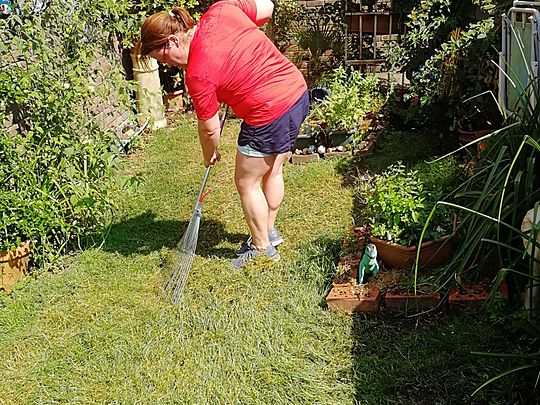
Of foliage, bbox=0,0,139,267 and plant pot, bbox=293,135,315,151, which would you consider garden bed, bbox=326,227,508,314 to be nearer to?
foliage, bbox=0,0,139,267

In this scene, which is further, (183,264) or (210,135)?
(183,264)

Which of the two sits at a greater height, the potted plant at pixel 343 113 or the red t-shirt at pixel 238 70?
the red t-shirt at pixel 238 70

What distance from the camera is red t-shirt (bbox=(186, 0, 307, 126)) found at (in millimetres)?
3068

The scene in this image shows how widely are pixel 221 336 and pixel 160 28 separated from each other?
1.60 meters

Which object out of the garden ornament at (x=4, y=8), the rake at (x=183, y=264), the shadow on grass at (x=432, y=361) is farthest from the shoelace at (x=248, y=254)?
the garden ornament at (x=4, y=8)

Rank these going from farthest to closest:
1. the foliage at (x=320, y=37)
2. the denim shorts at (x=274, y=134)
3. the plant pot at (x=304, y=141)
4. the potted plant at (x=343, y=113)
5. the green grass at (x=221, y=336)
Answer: the foliage at (x=320, y=37) < the plant pot at (x=304, y=141) < the potted plant at (x=343, y=113) < the denim shorts at (x=274, y=134) < the green grass at (x=221, y=336)

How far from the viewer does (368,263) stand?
3059mm

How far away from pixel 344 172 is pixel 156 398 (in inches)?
107

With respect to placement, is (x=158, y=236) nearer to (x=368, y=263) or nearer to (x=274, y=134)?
(x=274, y=134)

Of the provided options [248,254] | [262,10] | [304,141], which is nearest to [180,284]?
[248,254]

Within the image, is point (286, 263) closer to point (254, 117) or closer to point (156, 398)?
point (254, 117)

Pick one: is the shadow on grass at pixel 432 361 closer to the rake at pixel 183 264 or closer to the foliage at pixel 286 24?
the rake at pixel 183 264

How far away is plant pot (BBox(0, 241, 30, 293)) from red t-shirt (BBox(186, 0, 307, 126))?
1416 mm

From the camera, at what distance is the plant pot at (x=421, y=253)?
3.06 meters
